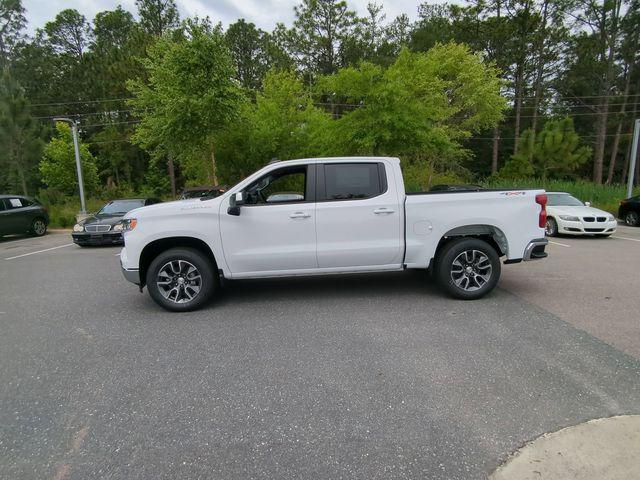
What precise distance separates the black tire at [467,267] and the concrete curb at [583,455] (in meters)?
2.81

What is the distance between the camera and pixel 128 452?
100 inches

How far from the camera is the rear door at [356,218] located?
5285 millimetres

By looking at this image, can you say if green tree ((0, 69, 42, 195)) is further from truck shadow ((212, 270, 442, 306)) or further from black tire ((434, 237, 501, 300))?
black tire ((434, 237, 501, 300))

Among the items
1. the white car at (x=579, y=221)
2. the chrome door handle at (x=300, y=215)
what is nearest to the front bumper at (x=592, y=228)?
the white car at (x=579, y=221)

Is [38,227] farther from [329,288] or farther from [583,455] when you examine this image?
[583,455]

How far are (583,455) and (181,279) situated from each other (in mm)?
4585

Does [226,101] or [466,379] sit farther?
[226,101]

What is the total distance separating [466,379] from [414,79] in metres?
18.7

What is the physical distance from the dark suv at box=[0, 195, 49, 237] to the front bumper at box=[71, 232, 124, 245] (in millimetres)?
4706

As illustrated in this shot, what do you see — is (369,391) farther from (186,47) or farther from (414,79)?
(414,79)

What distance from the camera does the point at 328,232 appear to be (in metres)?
5.29

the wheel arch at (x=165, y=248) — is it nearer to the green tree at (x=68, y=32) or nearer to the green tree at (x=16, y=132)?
the green tree at (x=16, y=132)

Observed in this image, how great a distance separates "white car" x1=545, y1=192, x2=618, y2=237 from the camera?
11.5 meters

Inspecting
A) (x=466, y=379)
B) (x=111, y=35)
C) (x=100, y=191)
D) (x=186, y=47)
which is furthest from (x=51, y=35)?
(x=466, y=379)
